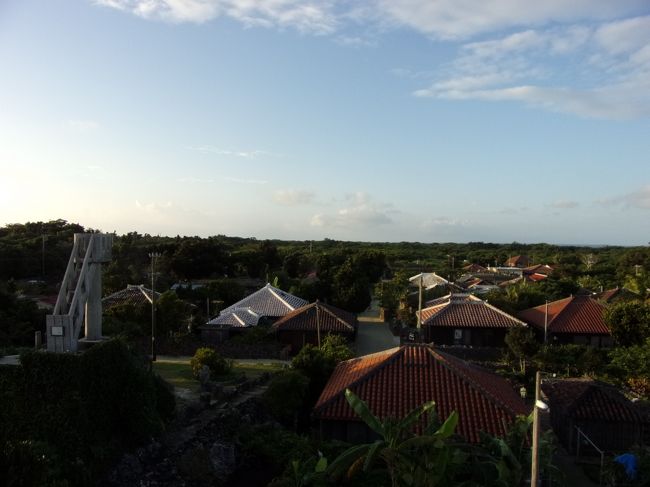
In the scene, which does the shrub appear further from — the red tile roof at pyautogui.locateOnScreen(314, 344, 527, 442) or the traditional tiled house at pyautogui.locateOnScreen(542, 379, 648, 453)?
the traditional tiled house at pyautogui.locateOnScreen(542, 379, 648, 453)

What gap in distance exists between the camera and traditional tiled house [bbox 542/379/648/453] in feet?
55.9

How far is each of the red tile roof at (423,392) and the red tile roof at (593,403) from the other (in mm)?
2139

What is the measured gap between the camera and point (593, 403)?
17.7m

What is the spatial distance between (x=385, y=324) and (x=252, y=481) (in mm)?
29322

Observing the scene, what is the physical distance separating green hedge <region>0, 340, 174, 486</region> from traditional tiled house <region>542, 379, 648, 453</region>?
1243 cm

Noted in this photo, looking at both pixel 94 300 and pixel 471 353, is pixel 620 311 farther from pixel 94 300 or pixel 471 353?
pixel 94 300

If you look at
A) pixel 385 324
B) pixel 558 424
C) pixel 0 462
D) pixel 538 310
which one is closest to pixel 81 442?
pixel 0 462

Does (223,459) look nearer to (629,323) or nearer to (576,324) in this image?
(629,323)

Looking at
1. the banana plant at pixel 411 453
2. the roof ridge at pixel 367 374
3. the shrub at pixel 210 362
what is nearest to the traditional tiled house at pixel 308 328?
the shrub at pixel 210 362

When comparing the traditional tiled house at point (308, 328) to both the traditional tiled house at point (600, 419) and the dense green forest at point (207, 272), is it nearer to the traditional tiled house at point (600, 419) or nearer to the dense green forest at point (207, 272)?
the dense green forest at point (207, 272)

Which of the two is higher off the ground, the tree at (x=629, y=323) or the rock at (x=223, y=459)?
the tree at (x=629, y=323)

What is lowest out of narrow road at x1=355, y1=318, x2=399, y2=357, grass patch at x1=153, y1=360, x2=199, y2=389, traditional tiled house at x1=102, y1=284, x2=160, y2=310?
narrow road at x1=355, y1=318, x2=399, y2=357

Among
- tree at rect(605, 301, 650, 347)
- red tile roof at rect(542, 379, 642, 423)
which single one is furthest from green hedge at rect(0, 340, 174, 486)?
Answer: tree at rect(605, 301, 650, 347)

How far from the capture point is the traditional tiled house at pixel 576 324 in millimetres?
30766
